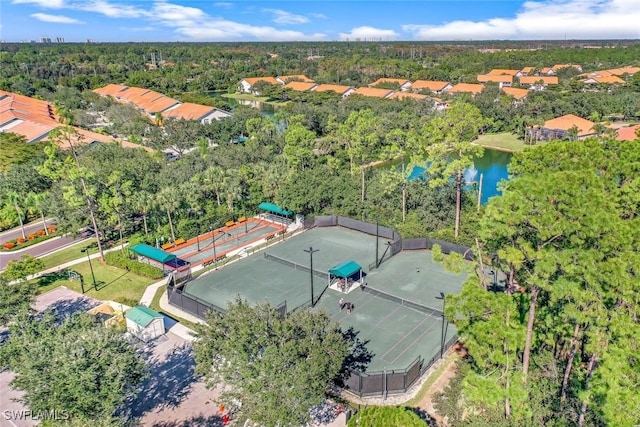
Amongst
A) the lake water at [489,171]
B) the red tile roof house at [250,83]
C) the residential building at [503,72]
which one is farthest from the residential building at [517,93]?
the red tile roof house at [250,83]

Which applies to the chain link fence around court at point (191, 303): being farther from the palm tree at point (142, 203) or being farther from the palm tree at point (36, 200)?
the palm tree at point (36, 200)

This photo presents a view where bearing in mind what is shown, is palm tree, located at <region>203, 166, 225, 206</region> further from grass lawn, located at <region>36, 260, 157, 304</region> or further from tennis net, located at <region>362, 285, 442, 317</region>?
tennis net, located at <region>362, 285, 442, 317</region>

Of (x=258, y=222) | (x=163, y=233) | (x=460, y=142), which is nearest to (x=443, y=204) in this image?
(x=460, y=142)

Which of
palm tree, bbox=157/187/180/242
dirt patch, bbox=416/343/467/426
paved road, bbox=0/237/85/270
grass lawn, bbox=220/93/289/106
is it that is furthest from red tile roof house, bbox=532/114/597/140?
paved road, bbox=0/237/85/270

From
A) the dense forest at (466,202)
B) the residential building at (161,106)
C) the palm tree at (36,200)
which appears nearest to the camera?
the dense forest at (466,202)

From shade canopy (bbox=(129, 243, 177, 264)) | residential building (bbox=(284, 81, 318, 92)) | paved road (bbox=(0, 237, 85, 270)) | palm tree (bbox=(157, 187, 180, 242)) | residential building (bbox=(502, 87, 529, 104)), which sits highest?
residential building (bbox=(284, 81, 318, 92))

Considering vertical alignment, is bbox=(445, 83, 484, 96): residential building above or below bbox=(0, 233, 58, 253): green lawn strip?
above

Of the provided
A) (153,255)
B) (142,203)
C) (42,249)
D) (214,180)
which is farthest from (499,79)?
(42,249)
